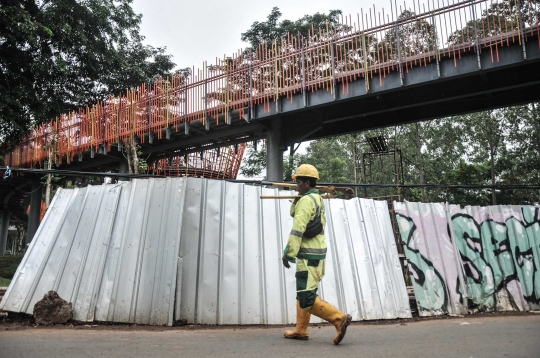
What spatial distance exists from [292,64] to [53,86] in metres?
16.5

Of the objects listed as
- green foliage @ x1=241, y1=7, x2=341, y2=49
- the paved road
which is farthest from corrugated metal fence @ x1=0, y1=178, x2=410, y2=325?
green foliage @ x1=241, y1=7, x2=341, y2=49

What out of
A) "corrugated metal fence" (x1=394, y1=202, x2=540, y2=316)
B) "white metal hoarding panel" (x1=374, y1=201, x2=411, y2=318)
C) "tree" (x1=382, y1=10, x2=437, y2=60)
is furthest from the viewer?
"tree" (x1=382, y1=10, x2=437, y2=60)

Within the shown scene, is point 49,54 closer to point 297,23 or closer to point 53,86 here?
point 53,86

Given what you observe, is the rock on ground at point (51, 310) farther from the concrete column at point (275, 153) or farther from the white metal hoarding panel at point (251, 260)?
the concrete column at point (275, 153)

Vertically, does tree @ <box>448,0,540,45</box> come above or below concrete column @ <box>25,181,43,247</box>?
above

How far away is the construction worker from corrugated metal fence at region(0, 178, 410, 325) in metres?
1.27

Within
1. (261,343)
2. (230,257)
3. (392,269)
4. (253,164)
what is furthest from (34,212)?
(261,343)

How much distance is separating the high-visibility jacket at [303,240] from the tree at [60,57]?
17.9m

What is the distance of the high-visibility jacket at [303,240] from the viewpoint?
4527 mm

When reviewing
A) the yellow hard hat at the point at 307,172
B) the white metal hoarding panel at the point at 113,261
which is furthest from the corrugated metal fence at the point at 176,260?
the yellow hard hat at the point at 307,172

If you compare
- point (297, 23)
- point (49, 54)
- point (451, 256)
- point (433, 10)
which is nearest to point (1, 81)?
point (49, 54)

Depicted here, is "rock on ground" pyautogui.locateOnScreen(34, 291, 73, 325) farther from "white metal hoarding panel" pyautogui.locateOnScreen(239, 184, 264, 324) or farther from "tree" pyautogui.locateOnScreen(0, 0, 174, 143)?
"tree" pyautogui.locateOnScreen(0, 0, 174, 143)

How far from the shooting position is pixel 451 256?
7426 millimetres

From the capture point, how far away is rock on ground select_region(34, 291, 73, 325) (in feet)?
17.1
